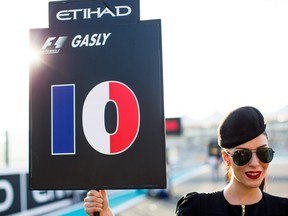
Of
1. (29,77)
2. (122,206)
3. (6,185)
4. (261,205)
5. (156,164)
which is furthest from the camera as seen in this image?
(122,206)

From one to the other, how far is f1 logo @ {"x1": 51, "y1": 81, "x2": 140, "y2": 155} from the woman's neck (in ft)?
1.99

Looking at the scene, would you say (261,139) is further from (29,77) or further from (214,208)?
(29,77)

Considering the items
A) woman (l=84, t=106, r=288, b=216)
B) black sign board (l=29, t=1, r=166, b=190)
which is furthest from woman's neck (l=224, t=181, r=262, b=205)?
black sign board (l=29, t=1, r=166, b=190)

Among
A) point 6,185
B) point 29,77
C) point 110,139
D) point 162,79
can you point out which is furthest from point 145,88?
point 6,185

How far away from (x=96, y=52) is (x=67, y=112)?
1.22 feet

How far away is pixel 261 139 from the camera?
2.09 m

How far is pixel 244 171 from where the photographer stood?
208cm

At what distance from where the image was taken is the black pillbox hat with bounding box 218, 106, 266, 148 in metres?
2.07

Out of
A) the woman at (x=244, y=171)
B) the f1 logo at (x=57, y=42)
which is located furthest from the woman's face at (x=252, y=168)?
the f1 logo at (x=57, y=42)

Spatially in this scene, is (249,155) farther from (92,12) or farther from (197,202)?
(92,12)

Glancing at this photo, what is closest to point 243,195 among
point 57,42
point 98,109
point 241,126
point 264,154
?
point 264,154

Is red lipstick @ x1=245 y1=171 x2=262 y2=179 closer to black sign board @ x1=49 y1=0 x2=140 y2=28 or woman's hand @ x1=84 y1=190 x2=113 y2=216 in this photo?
woman's hand @ x1=84 y1=190 x2=113 y2=216

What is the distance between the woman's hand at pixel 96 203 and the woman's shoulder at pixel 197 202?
45 cm

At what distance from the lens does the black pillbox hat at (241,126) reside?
6.79 ft
